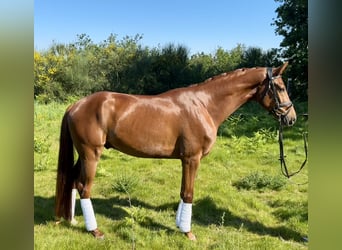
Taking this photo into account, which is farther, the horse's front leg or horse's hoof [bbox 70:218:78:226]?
horse's hoof [bbox 70:218:78:226]

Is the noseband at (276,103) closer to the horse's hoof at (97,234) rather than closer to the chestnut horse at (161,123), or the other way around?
the chestnut horse at (161,123)

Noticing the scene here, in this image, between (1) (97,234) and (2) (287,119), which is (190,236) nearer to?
(1) (97,234)

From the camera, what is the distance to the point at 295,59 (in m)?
2.88

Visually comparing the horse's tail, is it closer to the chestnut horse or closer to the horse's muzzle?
the chestnut horse

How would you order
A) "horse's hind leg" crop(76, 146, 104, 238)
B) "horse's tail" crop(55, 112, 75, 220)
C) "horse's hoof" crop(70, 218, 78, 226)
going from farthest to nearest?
"horse's hoof" crop(70, 218, 78, 226)
"horse's tail" crop(55, 112, 75, 220)
"horse's hind leg" crop(76, 146, 104, 238)

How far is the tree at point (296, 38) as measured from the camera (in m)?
2.81

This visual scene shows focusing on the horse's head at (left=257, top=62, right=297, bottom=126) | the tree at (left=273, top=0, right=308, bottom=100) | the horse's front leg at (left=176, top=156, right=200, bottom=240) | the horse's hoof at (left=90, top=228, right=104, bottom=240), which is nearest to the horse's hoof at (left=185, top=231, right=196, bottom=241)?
the horse's front leg at (left=176, top=156, right=200, bottom=240)

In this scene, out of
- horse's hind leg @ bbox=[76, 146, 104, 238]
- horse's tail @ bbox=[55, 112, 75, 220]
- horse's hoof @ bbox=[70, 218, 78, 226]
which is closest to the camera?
horse's hind leg @ bbox=[76, 146, 104, 238]

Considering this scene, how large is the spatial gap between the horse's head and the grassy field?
683mm

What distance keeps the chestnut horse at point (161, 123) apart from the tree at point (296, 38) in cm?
48

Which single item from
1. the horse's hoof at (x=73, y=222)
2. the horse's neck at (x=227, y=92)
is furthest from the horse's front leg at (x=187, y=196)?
the horse's hoof at (x=73, y=222)

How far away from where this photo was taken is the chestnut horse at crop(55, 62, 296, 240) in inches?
99.3

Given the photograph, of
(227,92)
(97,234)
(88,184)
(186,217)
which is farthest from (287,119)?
(97,234)
